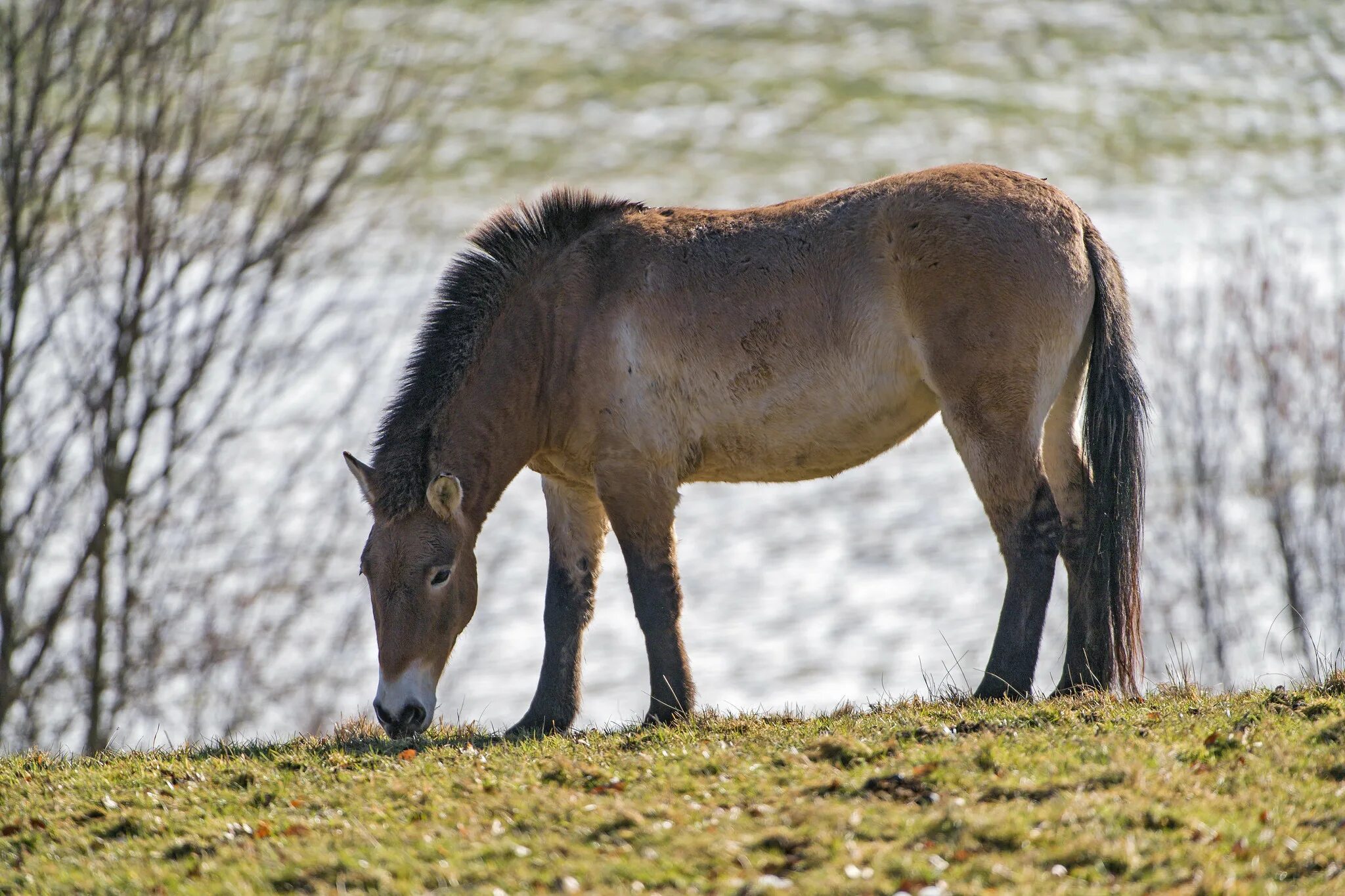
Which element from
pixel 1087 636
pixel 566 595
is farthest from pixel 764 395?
pixel 1087 636

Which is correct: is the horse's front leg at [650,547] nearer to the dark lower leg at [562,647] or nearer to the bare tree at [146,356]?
the dark lower leg at [562,647]

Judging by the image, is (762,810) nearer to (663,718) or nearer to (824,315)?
(663,718)

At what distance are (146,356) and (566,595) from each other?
13.3 m

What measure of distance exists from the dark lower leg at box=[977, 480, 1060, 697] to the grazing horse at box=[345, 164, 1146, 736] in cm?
1

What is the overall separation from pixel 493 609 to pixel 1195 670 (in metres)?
26.4

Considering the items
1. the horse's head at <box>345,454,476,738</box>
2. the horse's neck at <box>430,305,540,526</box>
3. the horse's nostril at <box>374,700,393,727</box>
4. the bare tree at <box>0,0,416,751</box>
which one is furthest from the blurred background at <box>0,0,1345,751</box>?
the horse's neck at <box>430,305,540,526</box>

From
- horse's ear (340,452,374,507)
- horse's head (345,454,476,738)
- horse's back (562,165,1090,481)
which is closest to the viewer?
horse's head (345,454,476,738)

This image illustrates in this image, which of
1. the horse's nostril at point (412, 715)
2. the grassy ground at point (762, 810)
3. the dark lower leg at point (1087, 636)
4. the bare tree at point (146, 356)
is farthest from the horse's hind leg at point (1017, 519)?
the bare tree at point (146, 356)

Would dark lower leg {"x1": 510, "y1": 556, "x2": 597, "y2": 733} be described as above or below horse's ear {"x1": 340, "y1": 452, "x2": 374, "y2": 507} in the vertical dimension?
below

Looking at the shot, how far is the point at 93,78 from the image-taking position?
18562mm

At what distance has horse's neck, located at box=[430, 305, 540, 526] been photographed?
7.65 meters

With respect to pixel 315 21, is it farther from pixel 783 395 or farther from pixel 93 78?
pixel 783 395

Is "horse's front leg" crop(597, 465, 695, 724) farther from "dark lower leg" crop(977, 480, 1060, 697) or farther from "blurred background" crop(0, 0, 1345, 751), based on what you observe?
"dark lower leg" crop(977, 480, 1060, 697)

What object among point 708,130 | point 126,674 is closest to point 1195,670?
point 126,674
